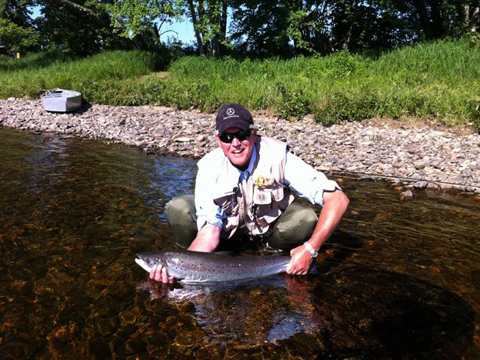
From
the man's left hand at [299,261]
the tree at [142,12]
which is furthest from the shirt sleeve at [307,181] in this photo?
the tree at [142,12]

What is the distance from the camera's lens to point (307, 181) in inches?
167

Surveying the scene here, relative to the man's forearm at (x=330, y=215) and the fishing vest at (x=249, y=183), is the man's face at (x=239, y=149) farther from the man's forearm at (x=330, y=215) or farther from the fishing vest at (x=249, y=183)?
the man's forearm at (x=330, y=215)

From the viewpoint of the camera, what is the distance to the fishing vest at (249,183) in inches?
174

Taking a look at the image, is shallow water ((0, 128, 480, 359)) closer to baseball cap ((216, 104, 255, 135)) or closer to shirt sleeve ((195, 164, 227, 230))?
shirt sleeve ((195, 164, 227, 230))

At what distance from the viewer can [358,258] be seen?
5.17 m

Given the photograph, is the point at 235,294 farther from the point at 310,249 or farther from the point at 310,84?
the point at 310,84

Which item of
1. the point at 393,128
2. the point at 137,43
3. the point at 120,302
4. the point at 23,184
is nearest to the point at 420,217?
the point at 120,302

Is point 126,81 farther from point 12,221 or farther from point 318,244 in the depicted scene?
point 318,244

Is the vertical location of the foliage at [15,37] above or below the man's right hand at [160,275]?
above

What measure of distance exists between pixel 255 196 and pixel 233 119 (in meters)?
0.93

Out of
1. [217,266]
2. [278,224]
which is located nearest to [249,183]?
[278,224]

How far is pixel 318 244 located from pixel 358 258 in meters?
1.33

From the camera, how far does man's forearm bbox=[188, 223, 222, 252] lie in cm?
449

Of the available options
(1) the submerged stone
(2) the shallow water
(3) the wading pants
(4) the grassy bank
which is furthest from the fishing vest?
(4) the grassy bank
